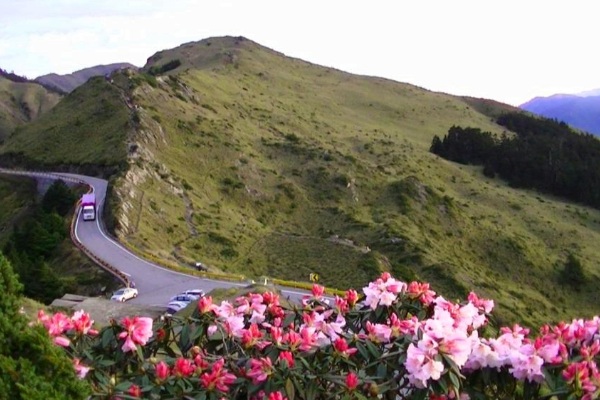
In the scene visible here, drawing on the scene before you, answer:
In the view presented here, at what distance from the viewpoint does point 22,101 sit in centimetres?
18100

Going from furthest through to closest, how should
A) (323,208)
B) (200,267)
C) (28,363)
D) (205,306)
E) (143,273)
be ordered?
(323,208) → (200,267) → (143,273) → (205,306) → (28,363)

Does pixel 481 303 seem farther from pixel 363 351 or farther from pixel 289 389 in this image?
pixel 289 389

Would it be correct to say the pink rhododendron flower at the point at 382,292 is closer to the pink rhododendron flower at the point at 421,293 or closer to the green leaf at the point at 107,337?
Answer: the pink rhododendron flower at the point at 421,293

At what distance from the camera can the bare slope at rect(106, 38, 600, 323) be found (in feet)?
137

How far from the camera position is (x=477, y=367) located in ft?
14.9

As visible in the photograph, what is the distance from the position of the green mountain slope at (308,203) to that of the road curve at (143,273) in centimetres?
169

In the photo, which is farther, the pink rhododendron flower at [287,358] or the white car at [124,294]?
the white car at [124,294]

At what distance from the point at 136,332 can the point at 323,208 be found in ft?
166

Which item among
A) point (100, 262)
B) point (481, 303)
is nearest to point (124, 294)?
point (100, 262)

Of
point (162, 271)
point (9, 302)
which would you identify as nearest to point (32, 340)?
point (9, 302)

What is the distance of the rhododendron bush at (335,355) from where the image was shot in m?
4.19

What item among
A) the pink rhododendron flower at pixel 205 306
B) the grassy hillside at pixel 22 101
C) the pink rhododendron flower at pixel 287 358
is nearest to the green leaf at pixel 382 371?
the pink rhododendron flower at pixel 287 358

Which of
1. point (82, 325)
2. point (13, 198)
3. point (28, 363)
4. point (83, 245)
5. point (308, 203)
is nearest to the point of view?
point (28, 363)

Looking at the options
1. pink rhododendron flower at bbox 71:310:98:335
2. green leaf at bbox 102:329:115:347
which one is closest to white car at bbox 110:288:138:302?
pink rhododendron flower at bbox 71:310:98:335
